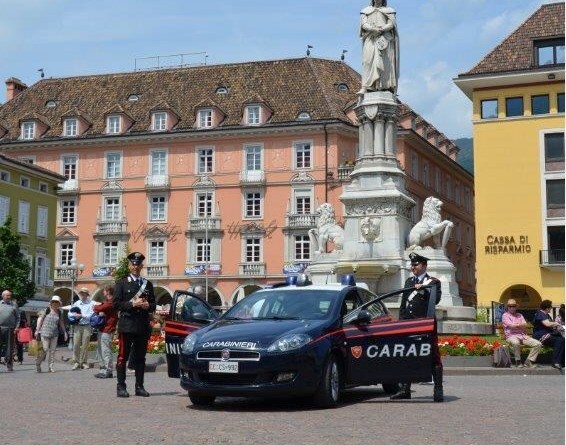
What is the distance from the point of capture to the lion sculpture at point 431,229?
26438 millimetres

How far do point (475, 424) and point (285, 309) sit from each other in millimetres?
3320

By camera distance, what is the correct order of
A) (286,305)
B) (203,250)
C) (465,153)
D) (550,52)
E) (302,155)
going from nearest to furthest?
1. (286,305)
2. (550,52)
3. (302,155)
4. (203,250)
5. (465,153)

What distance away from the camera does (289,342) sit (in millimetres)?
11070

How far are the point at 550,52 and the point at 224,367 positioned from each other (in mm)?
43540

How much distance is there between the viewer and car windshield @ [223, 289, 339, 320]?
12141 mm

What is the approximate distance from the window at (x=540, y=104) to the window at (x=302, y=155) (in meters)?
17.3

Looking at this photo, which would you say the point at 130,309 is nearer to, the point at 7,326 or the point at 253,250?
the point at 7,326

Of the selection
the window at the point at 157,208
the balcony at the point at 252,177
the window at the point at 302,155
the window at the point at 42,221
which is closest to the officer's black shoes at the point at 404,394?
the window at the point at 302,155

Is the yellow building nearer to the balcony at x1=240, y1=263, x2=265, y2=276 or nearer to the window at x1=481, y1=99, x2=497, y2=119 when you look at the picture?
the window at x1=481, y1=99, x2=497, y2=119

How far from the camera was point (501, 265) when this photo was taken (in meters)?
50.9

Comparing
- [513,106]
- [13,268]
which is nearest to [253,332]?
[13,268]

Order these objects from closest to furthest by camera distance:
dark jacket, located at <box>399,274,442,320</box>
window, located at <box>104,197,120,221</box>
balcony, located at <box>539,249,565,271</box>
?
1. dark jacket, located at <box>399,274,442,320</box>
2. balcony, located at <box>539,249,565,271</box>
3. window, located at <box>104,197,120,221</box>

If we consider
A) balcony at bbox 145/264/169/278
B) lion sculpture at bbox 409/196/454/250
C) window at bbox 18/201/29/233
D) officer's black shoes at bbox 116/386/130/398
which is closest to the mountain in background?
balcony at bbox 145/264/169/278

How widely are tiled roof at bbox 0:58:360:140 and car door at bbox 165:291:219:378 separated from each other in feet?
164
